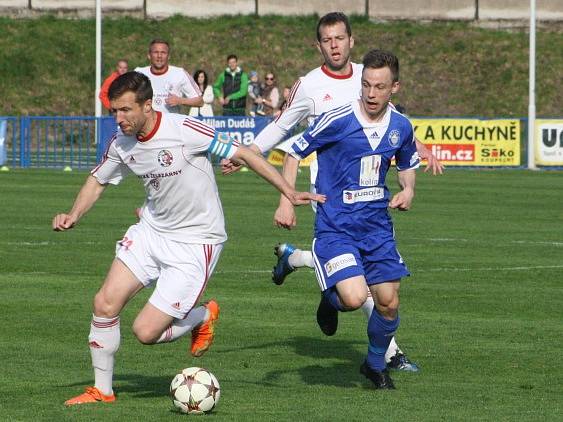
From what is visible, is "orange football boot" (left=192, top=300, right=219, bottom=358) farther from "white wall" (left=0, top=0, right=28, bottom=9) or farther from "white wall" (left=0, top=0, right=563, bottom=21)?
"white wall" (left=0, top=0, right=563, bottom=21)

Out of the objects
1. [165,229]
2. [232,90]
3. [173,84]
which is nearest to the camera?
[165,229]

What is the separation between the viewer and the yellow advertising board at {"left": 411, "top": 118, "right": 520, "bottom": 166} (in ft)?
113

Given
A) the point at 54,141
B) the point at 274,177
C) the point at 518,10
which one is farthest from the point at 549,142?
the point at 274,177

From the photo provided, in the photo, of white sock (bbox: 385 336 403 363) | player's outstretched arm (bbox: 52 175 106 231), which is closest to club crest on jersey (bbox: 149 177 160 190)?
player's outstretched arm (bbox: 52 175 106 231)

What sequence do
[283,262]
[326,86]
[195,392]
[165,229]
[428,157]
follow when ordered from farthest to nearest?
[283,262] < [326,86] < [428,157] < [165,229] < [195,392]

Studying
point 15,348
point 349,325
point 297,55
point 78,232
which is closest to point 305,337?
point 349,325

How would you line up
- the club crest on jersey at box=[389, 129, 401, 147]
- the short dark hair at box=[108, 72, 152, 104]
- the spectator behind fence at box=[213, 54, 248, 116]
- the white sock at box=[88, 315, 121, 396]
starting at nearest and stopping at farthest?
1. the short dark hair at box=[108, 72, 152, 104]
2. the white sock at box=[88, 315, 121, 396]
3. the club crest on jersey at box=[389, 129, 401, 147]
4. the spectator behind fence at box=[213, 54, 248, 116]

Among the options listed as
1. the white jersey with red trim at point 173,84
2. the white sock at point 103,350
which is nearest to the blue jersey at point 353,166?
the white sock at point 103,350

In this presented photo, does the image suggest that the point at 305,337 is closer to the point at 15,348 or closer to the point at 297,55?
the point at 15,348

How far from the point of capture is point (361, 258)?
30.2 feet

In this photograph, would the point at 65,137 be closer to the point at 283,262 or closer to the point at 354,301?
the point at 283,262

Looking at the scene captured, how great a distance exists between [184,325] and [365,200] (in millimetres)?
1370

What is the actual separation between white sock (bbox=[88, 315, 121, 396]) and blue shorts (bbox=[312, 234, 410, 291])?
1362 millimetres

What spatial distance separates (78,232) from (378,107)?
11.0 m
